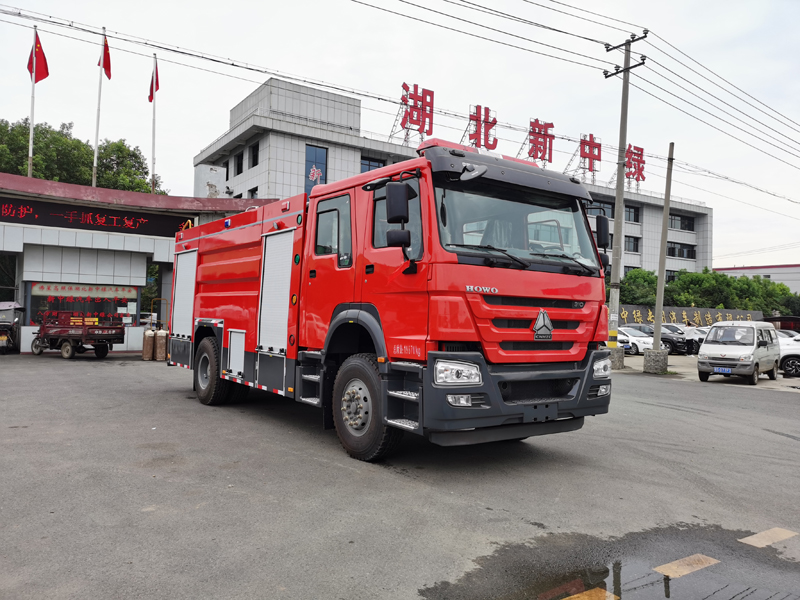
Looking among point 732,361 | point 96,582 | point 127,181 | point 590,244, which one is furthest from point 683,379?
point 127,181

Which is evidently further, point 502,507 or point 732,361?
point 732,361

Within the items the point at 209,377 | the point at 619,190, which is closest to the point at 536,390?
the point at 209,377

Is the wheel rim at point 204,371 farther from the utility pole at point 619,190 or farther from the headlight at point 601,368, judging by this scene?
the utility pole at point 619,190

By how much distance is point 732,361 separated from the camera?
16422 mm

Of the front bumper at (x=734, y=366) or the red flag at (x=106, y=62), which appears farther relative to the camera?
the red flag at (x=106, y=62)

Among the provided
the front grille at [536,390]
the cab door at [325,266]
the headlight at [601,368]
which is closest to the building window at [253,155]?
the cab door at [325,266]

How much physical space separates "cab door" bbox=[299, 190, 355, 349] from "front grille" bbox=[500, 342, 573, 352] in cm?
176

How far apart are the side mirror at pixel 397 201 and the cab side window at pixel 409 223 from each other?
0.61 ft

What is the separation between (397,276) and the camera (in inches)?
224

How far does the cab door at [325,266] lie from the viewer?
654 centimetres

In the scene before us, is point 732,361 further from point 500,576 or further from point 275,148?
point 275,148

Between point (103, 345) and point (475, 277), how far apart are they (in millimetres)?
17446

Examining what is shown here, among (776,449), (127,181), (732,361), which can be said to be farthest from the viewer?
(127,181)

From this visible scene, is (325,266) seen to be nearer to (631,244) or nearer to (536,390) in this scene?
(536,390)
